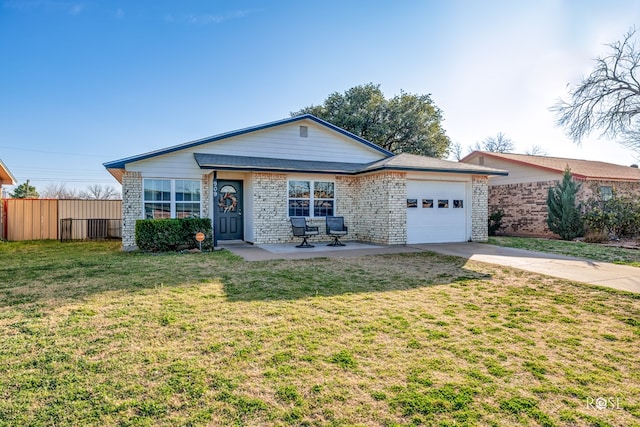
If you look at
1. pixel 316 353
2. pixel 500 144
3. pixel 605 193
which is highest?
pixel 500 144

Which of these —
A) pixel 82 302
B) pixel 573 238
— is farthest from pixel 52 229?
pixel 573 238

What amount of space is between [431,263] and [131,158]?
9927mm

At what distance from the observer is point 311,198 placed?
13336 millimetres

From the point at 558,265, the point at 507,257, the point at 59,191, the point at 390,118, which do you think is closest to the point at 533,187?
the point at 507,257

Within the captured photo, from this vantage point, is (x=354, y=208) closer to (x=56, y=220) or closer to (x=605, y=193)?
(x=605, y=193)

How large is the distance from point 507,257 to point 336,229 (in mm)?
5517

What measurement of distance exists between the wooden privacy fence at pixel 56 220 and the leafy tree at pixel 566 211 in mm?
20251

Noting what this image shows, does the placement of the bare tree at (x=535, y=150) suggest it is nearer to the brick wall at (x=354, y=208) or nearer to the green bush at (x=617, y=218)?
the green bush at (x=617, y=218)

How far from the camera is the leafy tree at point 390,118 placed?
26811 millimetres

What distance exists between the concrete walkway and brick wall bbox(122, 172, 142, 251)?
3.07 m

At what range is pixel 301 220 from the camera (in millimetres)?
12234

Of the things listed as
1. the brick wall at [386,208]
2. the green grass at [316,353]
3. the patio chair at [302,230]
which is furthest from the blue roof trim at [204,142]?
the green grass at [316,353]

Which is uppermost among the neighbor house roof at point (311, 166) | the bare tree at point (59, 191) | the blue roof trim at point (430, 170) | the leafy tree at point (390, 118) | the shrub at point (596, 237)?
the leafy tree at point (390, 118)

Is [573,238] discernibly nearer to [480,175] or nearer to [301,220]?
[480,175]
